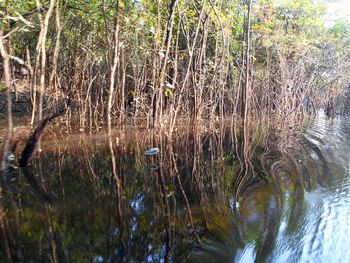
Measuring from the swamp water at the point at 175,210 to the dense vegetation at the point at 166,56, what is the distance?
1.04m

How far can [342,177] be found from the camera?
90.4 inches

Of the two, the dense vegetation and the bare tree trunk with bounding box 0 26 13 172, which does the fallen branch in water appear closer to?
the bare tree trunk with bounding box 0 26 13 172

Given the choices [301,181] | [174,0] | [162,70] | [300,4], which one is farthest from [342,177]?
[300,4]

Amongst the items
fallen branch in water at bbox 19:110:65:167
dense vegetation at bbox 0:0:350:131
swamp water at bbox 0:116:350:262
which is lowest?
swamp water at bbox 0:116:350:262

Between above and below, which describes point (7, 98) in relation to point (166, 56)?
below

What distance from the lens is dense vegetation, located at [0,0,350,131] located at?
3.75 metres

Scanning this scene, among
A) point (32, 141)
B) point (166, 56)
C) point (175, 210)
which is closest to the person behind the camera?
point (175, 210)

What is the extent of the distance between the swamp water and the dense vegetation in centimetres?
104

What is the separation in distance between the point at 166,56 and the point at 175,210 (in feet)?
8.07

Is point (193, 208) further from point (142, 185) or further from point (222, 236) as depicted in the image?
point (142, 185)

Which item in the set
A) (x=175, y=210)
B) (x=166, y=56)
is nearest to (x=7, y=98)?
(x=175, y=210)

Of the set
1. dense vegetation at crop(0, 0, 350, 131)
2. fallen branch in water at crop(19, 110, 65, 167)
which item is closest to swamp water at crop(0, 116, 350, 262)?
fallen branch in water at crop(19, 110, 65, 167)

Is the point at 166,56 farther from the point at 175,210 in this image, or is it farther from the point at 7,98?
the point at 175,210

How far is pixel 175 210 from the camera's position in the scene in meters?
1.53
